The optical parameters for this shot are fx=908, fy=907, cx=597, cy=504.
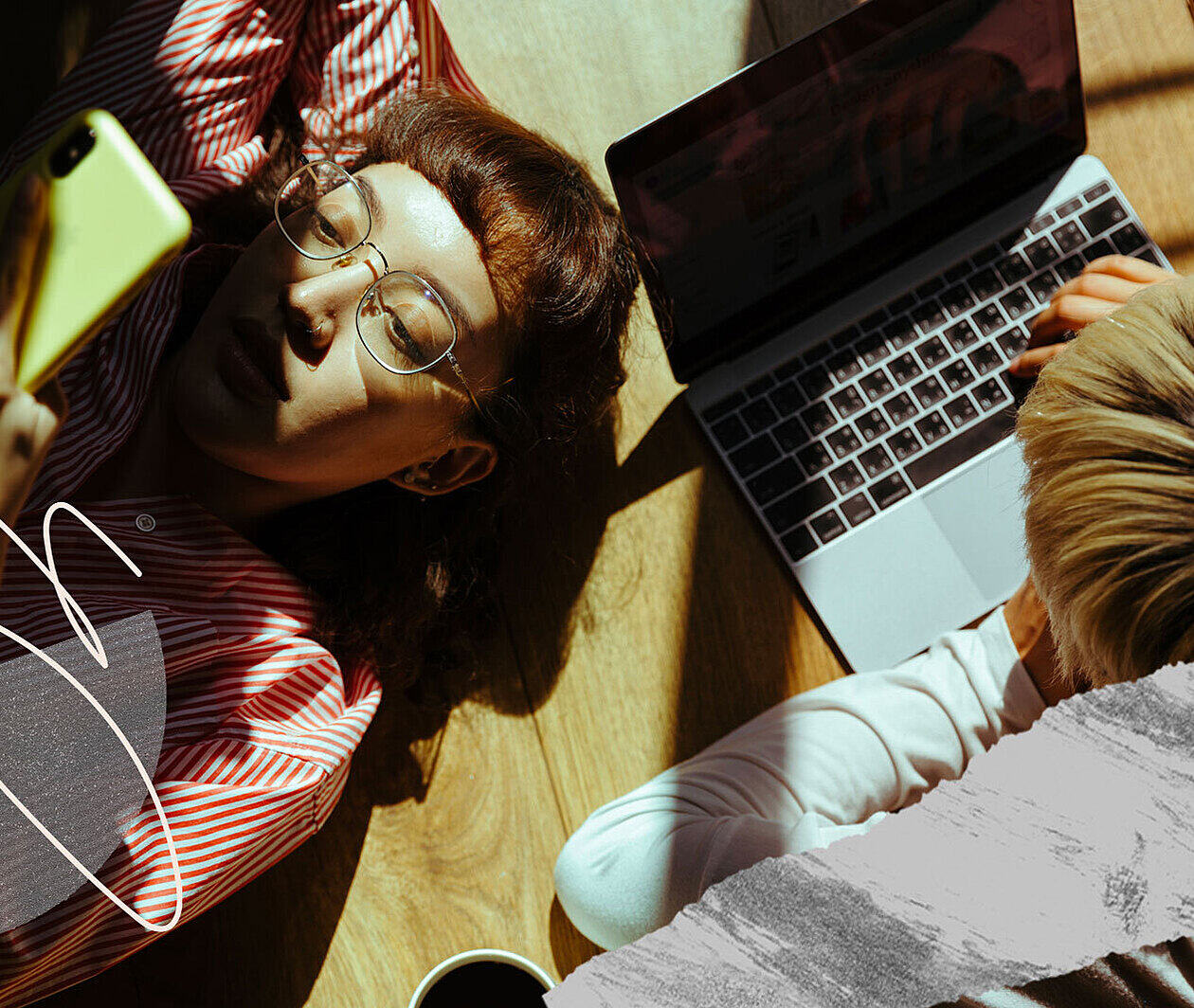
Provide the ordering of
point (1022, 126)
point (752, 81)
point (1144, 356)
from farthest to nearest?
point (1022, 126)
point (752, 81)
point (1144, 356)

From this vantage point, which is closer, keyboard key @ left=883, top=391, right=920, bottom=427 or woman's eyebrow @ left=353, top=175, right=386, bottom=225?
woman's eyebrow @ left=353, top=175, right=386, bottom=225

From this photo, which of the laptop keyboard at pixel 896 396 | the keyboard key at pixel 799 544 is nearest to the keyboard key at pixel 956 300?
the laptop keyboard at pixel 896 396

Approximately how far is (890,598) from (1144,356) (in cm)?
34

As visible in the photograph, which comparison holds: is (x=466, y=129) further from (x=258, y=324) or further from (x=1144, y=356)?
(x=1144, y=356)

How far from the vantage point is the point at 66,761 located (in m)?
0.54

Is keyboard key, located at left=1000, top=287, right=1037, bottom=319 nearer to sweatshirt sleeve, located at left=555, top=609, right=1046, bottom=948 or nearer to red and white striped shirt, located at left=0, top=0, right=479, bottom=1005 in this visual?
sweatshirt sleeve, located at left=555, top=609, right=1046, bottom=948

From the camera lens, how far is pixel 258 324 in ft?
2.17

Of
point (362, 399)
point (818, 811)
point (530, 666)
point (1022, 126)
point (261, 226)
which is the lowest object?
point (818, 811)

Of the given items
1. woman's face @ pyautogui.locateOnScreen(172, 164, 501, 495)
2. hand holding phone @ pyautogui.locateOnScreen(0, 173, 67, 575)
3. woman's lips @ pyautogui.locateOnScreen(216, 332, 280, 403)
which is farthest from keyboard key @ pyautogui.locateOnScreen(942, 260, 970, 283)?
hand holding phone @ pyautogui.locateOnScreen(0, 173, 67, 575)

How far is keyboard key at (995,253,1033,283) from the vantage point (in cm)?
81

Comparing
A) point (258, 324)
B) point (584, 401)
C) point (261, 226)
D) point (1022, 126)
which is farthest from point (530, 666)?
point (1022, 126)

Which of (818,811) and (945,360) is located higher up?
(945,360)

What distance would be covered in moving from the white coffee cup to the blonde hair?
1.39 ft

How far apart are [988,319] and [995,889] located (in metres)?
0.54
